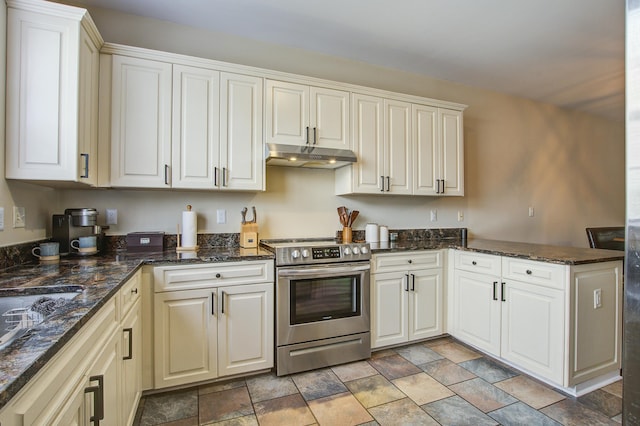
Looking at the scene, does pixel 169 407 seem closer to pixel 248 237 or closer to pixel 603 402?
pixel 248 237

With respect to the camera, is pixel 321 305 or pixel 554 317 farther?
pixel 321 305

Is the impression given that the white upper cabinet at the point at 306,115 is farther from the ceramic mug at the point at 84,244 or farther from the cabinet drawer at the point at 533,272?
the cabinet drawer at the point at 533,272

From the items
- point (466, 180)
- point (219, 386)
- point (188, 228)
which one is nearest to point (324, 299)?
point (219, 386)

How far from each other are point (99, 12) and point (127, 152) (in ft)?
3.83

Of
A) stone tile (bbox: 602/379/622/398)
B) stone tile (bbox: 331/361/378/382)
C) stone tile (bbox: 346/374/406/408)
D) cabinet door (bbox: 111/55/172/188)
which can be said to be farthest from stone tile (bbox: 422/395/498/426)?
cabinet door (bbox: 111/55/172/188)

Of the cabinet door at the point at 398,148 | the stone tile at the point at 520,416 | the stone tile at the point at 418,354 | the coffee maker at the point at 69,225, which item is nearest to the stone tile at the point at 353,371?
the stone tile at the point at 418,354

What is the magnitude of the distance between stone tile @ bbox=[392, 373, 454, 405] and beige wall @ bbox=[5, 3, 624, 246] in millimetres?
1413

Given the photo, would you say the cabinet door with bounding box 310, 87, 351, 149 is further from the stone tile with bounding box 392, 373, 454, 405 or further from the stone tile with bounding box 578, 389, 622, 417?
the stone tile with bounding box 578, 389, 622, 417

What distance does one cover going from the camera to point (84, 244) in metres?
2.08

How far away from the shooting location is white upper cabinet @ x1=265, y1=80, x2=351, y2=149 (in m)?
2.50

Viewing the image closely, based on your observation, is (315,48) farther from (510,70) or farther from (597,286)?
(597,286)

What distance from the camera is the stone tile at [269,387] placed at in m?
2.02

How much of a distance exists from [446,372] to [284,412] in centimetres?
122

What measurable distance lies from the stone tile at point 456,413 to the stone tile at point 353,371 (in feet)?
1.62
